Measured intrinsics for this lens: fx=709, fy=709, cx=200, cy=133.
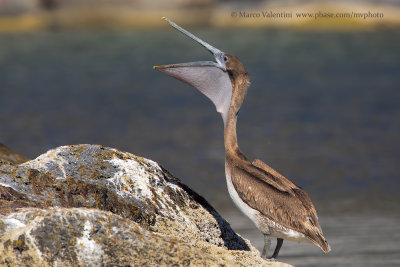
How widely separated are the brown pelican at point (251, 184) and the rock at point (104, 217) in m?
0.29

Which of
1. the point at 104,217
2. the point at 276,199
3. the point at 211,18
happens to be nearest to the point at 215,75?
the point at 276,199

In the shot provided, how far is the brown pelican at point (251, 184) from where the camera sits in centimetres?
526

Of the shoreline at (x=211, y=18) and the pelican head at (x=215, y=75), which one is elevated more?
the shoreline at (x=211, y=18)

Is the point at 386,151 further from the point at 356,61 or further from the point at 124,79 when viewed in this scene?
the point at 356,61

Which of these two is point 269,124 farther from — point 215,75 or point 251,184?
point 251,184

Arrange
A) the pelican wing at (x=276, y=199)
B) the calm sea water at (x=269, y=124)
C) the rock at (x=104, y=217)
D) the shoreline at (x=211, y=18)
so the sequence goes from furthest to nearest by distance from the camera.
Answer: the shoreline at (x=211, y=18) → the calm sea water at (x=269, y=124) → the pelican wing at (x=276, y=199) → the rock at (x=104, y=217)

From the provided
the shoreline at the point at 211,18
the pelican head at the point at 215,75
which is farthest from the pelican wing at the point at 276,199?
the shoreline at the point at 211,18

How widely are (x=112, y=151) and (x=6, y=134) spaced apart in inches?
379

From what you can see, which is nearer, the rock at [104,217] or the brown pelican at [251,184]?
the rock at [104,217]

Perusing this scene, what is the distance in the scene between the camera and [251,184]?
5.32 metres

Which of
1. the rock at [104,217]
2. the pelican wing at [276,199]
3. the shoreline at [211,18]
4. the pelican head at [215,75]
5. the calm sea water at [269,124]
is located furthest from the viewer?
the shoreline at [211,18]

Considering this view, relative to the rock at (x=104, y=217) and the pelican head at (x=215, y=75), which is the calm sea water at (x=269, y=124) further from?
the rock at (x=104, y=217)

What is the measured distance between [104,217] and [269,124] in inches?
436

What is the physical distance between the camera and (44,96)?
19.6m
